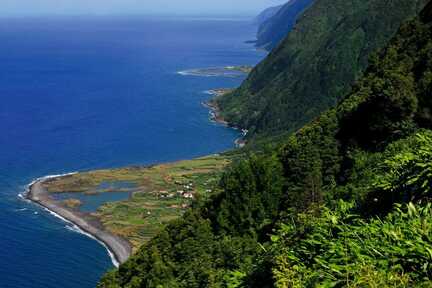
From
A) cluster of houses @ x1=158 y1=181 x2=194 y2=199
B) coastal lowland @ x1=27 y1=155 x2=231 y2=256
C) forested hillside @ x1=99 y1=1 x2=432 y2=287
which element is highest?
forested hillside @ x1=99 y1=1 x2=432 y2=287

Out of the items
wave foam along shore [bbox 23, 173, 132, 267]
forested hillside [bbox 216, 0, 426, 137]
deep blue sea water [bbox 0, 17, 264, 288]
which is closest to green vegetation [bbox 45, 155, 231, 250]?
wave foam along shore [bbox 23, 173, 132, 267]

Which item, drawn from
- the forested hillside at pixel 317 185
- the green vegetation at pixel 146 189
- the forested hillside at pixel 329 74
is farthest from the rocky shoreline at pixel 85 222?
the forested hillside at pixel 329 74

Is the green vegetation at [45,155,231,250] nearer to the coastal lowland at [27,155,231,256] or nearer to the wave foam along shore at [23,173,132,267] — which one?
the coastal lowland at [27,155,231,256]

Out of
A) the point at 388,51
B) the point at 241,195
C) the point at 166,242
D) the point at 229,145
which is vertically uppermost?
the point at 388,51

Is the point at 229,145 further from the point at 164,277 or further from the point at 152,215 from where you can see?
the point at 164,277

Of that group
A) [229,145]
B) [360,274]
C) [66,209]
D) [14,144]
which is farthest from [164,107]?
[360,274]

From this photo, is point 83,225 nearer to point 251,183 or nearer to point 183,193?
point 183,193
